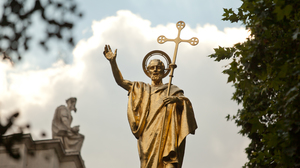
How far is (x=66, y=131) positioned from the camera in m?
23.8

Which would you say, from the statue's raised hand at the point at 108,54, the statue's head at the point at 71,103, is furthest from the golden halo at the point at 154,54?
the statue's head at the point at 71,103

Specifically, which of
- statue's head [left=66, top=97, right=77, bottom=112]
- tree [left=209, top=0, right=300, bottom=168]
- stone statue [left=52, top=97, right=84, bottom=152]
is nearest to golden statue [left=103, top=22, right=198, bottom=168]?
tree [left=209, top=0, right=300, bottom=168]

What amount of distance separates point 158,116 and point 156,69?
1.06 meters

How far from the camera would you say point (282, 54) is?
10.7 metres

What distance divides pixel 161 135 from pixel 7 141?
19.3 feet

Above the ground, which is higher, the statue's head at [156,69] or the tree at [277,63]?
the statue's head at [156,69]

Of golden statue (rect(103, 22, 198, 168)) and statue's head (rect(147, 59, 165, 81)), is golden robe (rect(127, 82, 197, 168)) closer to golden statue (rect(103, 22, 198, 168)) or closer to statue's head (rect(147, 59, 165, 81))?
golden statue (rect(103, 22, 198, 168))

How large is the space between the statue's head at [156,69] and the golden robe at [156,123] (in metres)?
0.23

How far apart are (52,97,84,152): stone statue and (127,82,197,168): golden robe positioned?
37.2 ft

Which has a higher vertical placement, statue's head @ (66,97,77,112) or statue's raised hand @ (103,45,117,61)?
statue's head @ (66,97,77,112)

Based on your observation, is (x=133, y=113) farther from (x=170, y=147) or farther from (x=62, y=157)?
(x=62, y=157)

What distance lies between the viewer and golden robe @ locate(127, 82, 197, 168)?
38.9 ft

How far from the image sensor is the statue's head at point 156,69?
12.9 meters

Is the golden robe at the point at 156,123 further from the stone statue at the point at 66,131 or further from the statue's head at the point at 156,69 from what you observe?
the stone statue at the point at 66,131
